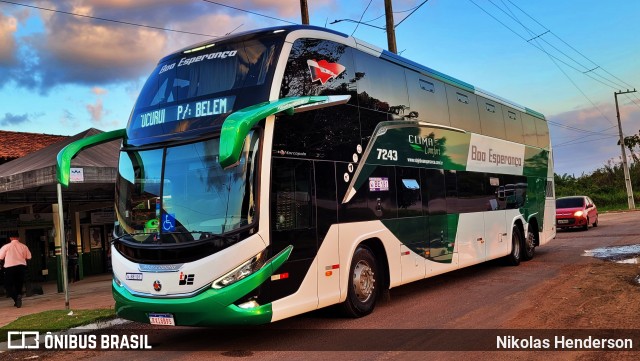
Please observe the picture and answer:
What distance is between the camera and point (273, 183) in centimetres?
696

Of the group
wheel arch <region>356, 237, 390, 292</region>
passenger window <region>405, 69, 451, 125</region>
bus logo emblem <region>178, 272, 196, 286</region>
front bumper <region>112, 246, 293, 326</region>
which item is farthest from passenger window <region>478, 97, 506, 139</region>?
bus logo emblem <region>178, 272, 196, 286</region>

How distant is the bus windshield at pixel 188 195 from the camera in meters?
6.64

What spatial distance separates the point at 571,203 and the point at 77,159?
23.4 meters

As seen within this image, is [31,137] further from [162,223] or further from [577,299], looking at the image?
[577,299]

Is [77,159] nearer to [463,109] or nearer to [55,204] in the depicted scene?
[55,204]

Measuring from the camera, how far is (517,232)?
48.9 ft

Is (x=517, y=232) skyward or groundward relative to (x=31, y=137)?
groundward

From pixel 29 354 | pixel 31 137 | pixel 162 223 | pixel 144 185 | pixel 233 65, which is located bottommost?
pixel 29 354

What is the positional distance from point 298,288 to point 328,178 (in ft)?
5.45

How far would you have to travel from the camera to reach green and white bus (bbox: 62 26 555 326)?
658 cm

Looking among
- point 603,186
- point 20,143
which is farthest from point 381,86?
point 603,186

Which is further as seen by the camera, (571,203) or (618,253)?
(571,203)

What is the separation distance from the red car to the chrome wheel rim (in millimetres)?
21026

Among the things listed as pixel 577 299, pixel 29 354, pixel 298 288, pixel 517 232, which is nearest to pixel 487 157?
pixel 517 232
